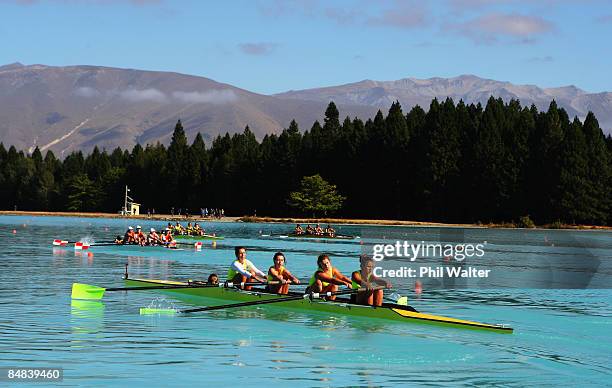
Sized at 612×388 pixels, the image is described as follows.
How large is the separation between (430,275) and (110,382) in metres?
27.6

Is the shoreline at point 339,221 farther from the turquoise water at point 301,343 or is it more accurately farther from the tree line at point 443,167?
the turquoise water at point 301,343

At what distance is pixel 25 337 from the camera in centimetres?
2448

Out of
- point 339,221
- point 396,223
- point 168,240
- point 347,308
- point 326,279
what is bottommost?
point 347,308

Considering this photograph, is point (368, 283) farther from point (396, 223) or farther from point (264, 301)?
point (396, 223)

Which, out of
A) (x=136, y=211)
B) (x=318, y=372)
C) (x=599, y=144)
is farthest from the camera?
(x=136, y=211)

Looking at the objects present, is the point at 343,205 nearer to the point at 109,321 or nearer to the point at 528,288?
the point at 528,288

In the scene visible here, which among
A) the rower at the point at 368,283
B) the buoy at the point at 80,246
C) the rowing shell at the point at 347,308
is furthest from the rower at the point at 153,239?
the rower at the point at 368,283

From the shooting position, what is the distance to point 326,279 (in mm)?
29812

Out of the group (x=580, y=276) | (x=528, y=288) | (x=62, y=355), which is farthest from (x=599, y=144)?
(x=62, y=355)

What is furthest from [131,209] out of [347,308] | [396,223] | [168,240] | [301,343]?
[301,343]

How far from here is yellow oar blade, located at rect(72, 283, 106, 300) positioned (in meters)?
32.6

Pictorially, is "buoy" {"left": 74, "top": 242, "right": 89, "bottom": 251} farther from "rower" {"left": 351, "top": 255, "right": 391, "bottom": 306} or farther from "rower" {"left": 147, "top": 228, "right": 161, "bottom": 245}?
"rower" {"left": 351, "top": 255, "right": 391, "bottom": 306}

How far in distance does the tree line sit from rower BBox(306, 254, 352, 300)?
361 ft

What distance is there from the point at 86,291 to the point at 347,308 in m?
10.4
